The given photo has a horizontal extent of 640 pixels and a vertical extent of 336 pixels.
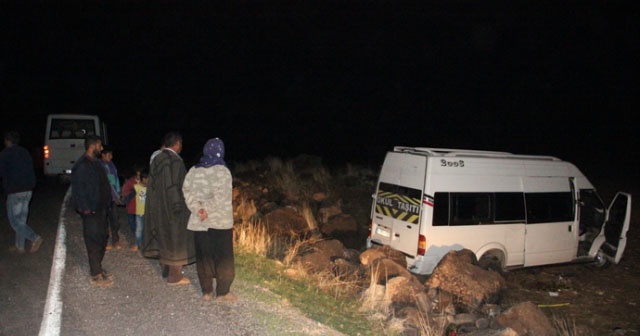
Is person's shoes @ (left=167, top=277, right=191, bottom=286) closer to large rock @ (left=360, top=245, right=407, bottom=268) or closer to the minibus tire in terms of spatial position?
large rock @ (left=360, top=245, right=407, bottom=268)

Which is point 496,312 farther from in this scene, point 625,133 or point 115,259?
point 625,133

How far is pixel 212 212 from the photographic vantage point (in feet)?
18.7

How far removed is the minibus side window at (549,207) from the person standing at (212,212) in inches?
249

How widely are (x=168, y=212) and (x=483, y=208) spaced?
5657 mm

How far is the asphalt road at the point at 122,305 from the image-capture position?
5.19m

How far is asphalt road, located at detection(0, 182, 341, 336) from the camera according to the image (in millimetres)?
5188

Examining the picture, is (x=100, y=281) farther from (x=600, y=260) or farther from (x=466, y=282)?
(x=600, y=260)

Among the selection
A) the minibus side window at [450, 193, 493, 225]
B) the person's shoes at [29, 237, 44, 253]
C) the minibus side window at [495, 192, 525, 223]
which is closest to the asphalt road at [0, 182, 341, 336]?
the person's shoes at [29, 237, 44, 253]

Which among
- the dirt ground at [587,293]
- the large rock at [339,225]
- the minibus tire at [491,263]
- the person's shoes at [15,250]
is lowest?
the dirt ground at [587,293]

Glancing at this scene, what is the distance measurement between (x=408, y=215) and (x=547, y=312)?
9.05ft

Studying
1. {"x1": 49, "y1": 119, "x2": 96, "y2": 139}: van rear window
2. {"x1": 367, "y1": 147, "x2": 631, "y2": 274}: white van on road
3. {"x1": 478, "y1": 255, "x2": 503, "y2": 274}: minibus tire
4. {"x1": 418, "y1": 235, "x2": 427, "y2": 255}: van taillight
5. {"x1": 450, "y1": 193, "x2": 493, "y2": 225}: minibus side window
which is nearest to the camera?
{"x1": 418, "y1": 235, "x2": 427, "y2": 255}: van taillight

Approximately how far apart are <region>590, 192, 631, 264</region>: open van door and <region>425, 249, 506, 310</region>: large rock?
4.33 m

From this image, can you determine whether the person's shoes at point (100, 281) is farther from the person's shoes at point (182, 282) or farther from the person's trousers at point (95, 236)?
the person's shoes at point (182, 282)

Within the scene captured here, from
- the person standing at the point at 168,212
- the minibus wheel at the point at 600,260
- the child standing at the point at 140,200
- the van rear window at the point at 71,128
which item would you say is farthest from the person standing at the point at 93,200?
the van rear window at the point at 71,128
